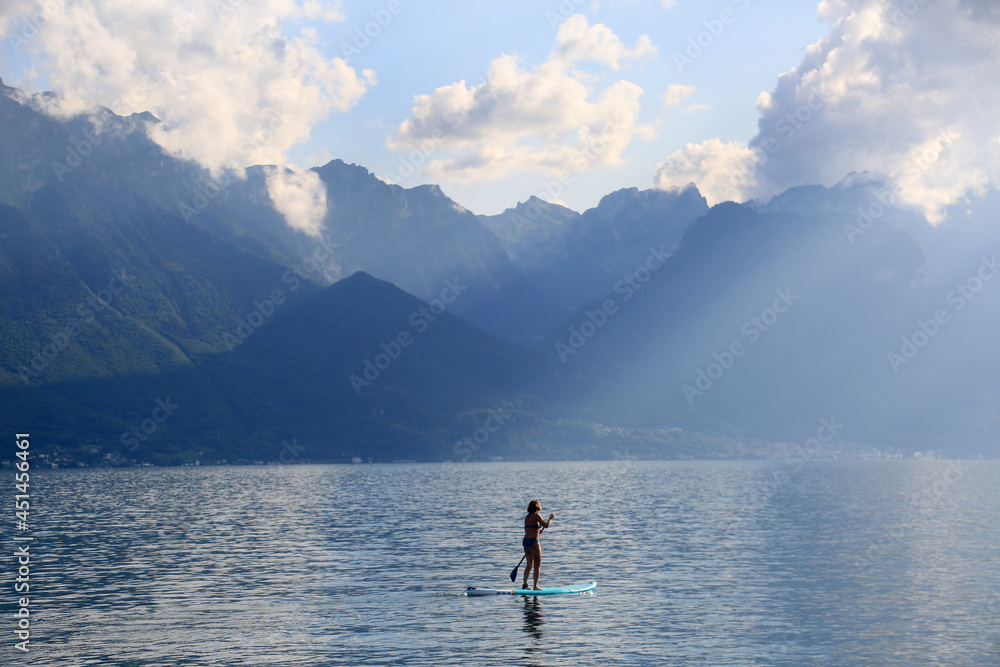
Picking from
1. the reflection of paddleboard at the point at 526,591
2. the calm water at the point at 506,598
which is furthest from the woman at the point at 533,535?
the calm water at the point at 506,598

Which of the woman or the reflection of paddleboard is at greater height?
the woman

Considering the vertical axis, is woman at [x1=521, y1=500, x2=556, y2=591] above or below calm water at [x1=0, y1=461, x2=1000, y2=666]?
above

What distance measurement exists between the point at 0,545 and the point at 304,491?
96.0 metres

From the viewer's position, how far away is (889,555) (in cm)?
6431

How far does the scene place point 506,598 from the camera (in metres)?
46.6

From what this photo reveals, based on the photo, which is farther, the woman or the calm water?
the woman

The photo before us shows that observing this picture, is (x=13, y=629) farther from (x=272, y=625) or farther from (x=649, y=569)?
(x=649, y=569)

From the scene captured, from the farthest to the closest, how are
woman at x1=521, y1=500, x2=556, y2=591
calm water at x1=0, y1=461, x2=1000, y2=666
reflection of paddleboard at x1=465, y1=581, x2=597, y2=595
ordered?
woman at x1=521, y1=500, x2=556, y2=591
reflection of paddleboard at x1=465, y1=581, x2=597, y2=595
calm water at x1=0, y1=461, x2=1000, y2=666

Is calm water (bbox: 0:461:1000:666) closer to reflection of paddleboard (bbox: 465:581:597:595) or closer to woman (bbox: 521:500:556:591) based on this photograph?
reflection of paddleboard (bbox: 465:581:597:595)

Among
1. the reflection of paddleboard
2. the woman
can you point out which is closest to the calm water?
the reflection of paddleboard

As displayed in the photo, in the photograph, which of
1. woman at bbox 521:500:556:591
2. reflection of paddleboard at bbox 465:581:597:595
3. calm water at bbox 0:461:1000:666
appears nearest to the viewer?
calm water at bbox 0:461:1000:666

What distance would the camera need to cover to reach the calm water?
111 ft

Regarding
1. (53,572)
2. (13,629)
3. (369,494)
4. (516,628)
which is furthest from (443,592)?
(369,494)

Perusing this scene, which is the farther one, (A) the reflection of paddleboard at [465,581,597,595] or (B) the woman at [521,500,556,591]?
(B) the woman at [521,500,556,591]
